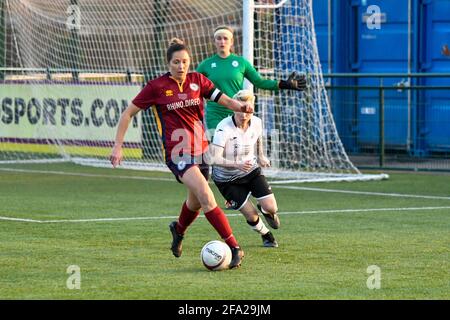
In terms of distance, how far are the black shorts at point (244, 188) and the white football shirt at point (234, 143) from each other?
5cm

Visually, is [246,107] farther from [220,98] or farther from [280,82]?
[280,82]

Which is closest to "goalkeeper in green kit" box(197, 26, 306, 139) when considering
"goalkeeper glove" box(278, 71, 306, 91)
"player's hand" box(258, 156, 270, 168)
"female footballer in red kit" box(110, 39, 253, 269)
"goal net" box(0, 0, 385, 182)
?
"goalkeeper glove" box(278, 71, 306, 91)

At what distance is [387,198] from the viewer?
53.1 feet

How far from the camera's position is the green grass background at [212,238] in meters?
8.91

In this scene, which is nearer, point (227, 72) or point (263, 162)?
point (263, 162)

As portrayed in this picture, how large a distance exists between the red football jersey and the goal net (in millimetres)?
8965

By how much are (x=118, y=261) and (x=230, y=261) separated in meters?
1.05

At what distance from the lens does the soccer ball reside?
32.4 ft

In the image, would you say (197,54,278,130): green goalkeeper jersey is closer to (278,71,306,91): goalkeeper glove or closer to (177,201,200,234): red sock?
(278,71,306,91): goalkeeper glove

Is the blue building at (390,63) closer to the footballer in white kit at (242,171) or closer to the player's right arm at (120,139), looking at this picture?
the footballer in white kit at (242,171)

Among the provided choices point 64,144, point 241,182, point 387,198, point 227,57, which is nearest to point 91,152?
point 64,144

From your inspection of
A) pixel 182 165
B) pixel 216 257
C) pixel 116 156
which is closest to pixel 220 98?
pixel 182 165

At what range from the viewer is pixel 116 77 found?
22000 millimetres

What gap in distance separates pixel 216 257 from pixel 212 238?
2266 millimetres
